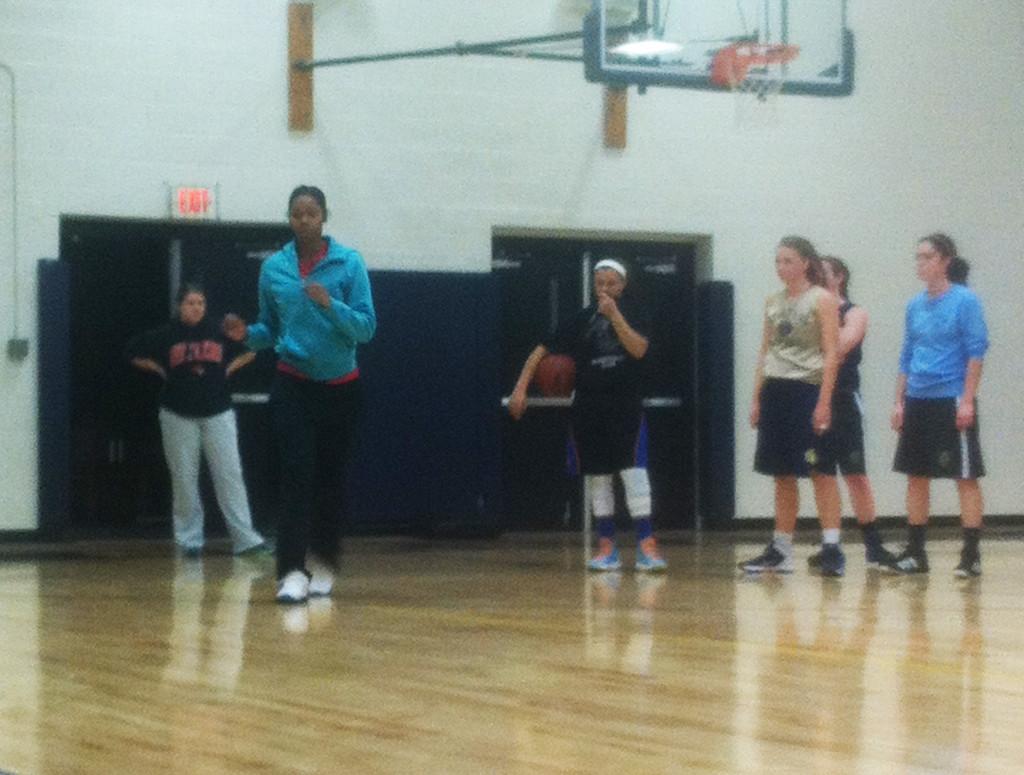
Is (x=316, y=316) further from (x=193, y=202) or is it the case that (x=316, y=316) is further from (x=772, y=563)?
(x=193, y=202)

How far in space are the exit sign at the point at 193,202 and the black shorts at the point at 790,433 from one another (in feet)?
15.9

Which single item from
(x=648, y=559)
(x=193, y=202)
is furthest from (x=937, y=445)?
(x=193, y=202)

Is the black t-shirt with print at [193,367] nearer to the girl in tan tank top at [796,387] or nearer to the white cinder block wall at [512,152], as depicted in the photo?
the white cinder block wall at [512,152]

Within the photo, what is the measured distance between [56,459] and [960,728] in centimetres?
904

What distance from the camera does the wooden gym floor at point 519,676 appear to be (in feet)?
12.5

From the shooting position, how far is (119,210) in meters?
12.4

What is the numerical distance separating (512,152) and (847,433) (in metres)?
4.79

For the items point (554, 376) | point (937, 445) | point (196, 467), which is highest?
point (554, 376)

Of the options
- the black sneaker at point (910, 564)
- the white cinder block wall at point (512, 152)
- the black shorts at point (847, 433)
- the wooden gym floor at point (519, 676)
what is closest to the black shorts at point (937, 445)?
the black shorts at point (847, 433)

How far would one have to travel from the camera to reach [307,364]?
24.5 feet

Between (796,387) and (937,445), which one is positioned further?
(796,387)

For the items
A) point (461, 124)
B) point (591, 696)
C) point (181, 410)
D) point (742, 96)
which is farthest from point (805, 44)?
point (591, 696)

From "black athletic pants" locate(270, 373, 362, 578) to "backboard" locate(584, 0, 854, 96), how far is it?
3823 millimetres

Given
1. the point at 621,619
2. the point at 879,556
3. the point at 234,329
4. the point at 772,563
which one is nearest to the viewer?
the point at 621,619
